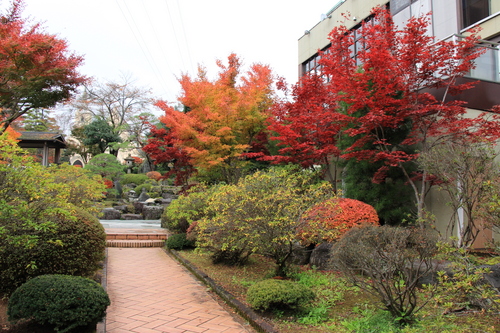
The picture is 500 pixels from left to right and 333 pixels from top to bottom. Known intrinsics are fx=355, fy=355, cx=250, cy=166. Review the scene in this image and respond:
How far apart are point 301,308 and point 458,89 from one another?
6.13 m

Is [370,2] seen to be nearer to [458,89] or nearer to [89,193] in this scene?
[458,89]

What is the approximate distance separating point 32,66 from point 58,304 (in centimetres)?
926

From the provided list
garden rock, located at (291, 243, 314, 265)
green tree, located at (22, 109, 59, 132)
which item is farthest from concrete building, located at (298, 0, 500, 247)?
green tree, located at (22, 109, 59, 132)

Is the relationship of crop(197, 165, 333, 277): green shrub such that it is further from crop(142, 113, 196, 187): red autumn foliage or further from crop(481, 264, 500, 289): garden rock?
crop(142, 113, 196, 187): red autumn foliage

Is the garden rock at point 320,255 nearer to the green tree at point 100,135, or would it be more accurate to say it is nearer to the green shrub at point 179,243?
the green shrub at point 179,243

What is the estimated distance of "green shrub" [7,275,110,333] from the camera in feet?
12.9

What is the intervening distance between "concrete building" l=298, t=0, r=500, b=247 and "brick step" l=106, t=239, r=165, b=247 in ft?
26.0

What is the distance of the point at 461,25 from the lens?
432 inches

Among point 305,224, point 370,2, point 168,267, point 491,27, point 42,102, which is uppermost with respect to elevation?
point 370,2

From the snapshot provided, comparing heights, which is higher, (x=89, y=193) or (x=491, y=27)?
(x=491, y=27)

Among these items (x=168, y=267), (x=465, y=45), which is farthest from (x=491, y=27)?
(x=168, y=267)

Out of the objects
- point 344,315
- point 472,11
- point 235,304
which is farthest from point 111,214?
point 472,11

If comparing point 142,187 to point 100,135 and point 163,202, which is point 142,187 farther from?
point 100,135

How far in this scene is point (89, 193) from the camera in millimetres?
9812
